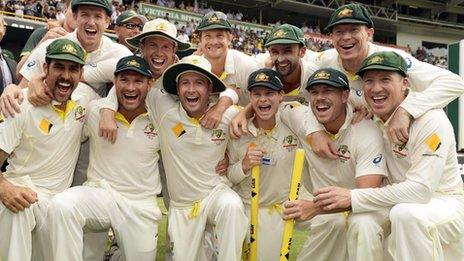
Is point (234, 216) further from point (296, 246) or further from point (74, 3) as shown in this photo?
point (74, 3)

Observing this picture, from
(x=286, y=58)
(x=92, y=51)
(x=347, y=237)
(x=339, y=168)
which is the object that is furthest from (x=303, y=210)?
(x=92, y=51)

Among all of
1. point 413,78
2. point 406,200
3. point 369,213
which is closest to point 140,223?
point 369,213

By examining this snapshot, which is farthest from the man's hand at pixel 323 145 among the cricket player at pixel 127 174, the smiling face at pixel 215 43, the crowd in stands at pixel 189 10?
the crowd in stands at pixel 189 10

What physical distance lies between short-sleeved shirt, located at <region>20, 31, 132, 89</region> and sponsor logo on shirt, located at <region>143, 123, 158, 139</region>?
0.66 metres

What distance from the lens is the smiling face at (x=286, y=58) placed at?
524cm

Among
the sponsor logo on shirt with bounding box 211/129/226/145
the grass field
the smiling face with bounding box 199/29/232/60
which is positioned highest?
the smiling face with bounding box 199/29/232/60

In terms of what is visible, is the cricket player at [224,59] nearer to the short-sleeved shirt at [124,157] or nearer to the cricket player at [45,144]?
the short-sleeved shirt at [124,157]

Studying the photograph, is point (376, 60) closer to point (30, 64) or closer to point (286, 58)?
point (286, 58)

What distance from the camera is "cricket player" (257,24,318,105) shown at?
5.20 metres

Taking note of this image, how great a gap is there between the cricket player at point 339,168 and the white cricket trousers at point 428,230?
216 millimetres

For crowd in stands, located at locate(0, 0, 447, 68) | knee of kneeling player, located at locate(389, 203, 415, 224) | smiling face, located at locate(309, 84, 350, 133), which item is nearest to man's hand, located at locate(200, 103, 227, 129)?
smiling face, located at locate(309, 84, 350, 133)

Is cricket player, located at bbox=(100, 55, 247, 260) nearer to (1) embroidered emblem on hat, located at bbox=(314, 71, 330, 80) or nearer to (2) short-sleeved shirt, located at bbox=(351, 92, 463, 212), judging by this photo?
(1) embroidered emblem on hat, located at bbox=(314, 71, 330, 80)

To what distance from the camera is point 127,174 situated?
15.5 ft

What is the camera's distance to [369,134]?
14.2 feet
